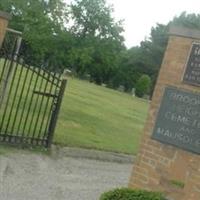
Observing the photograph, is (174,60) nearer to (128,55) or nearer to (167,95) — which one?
(167,95)

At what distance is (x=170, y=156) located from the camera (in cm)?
907

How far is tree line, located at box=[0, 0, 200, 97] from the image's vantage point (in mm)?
63469

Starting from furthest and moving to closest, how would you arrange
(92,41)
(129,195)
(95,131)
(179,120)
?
(92,41) → (95,131) → (179,120) → (129,195)

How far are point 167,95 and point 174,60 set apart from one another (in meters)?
0.56

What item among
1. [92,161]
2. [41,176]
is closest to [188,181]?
[41,176]

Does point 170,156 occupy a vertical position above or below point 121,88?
above

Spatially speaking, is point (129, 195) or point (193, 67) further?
point (193, 67)

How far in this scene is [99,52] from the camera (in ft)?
236

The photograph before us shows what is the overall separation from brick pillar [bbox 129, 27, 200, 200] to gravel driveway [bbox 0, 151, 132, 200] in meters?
1.25

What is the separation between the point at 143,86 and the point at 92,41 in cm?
1288

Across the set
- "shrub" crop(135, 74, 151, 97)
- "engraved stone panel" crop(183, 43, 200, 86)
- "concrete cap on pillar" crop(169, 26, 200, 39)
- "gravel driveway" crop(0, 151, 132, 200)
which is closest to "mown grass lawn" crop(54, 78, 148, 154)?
"gravel driveway" crop(0, 151, 132, 200)

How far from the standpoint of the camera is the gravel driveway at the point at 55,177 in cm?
966

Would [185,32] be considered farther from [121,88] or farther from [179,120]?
[121,88]

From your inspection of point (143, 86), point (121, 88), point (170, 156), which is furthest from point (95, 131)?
point (121, 88)
